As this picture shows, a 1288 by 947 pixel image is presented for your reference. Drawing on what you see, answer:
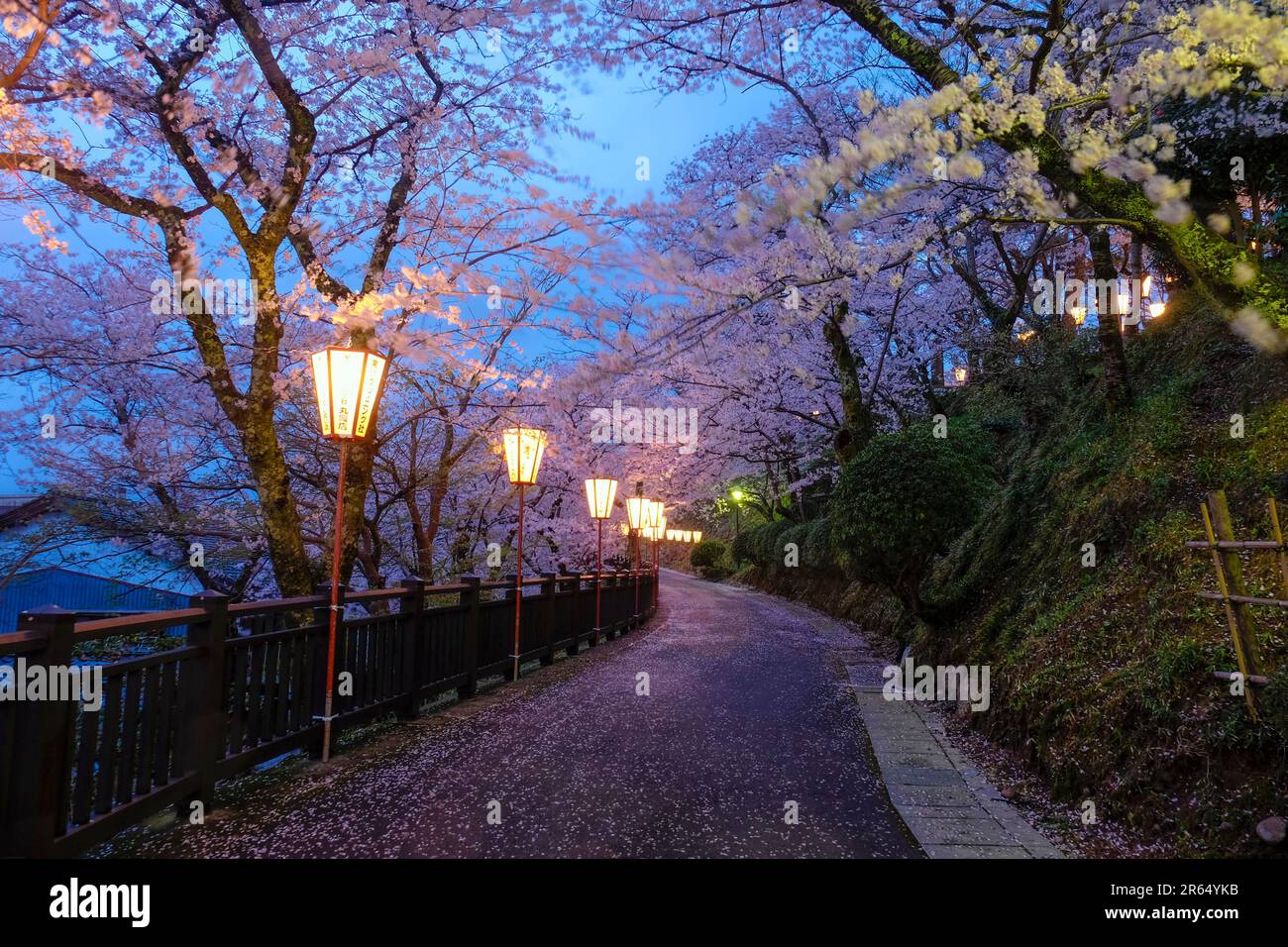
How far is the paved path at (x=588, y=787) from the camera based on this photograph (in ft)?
11.7

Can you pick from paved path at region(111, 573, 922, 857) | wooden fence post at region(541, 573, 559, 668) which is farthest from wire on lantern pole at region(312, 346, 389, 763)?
wooden fence post at region(541, 573, 559, 668)

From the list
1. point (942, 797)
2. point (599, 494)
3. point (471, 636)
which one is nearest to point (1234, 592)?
point (942, 797)

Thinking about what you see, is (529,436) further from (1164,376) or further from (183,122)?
(1164,376)

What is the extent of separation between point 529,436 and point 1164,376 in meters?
7.79

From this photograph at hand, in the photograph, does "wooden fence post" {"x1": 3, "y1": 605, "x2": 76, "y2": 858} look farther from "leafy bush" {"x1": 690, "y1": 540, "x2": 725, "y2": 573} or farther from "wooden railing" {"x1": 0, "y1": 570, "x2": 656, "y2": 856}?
"leafy bush" {"x1": 690, "y1": 540, "x2": 725, "y2": 573}

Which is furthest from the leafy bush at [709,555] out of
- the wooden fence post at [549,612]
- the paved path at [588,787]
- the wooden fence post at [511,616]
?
the paved path at [588,787]

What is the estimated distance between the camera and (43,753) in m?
2.83

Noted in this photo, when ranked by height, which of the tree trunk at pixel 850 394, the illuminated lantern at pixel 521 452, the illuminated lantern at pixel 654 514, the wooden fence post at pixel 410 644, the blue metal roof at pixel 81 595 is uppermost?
the tree trunk at pixel 850 394

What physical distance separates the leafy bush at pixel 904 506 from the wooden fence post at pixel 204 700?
6.50 metres

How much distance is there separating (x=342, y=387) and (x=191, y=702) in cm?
248

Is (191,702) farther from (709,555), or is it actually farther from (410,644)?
(709,555)

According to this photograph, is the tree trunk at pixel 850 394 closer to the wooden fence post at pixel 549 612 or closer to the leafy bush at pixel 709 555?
the wooden fence post at pixel 549 612

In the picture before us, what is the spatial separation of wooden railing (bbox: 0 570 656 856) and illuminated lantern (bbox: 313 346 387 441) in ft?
4.17

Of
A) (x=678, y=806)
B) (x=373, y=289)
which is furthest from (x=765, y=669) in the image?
(x=373, y=289)
